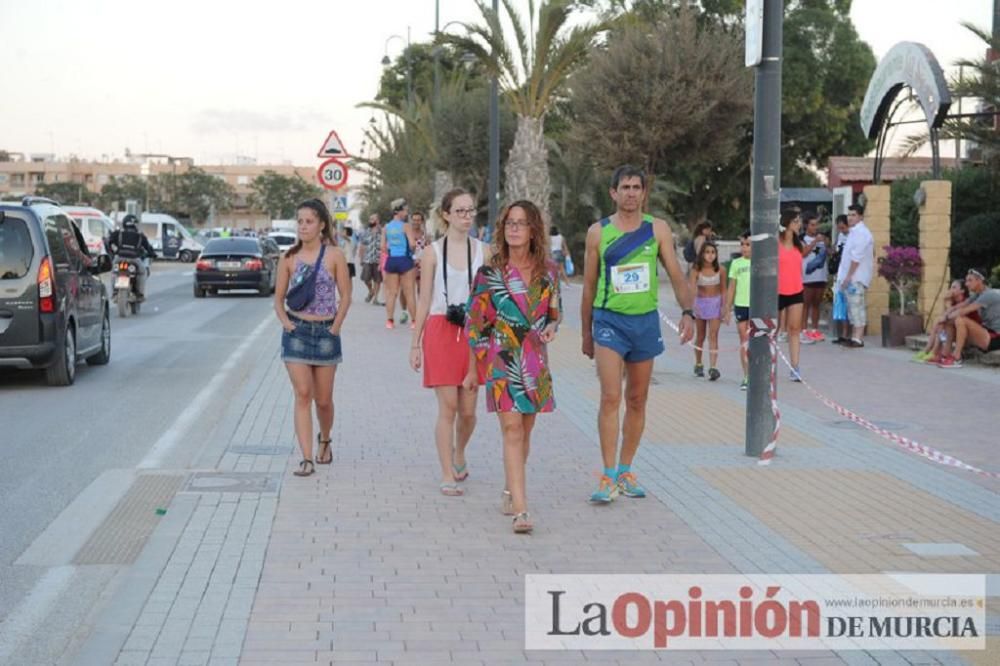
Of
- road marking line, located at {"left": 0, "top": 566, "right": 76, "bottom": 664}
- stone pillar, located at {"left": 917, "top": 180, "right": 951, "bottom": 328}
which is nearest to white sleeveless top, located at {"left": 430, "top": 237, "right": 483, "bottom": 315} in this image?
road marking line, located at {"left": 0, "top": 566, "right": 76, "bottom": 664}

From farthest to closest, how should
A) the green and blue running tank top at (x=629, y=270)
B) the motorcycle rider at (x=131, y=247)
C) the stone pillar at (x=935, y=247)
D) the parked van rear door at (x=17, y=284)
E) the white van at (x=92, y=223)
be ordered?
the white van at (x=92, y=223) < the motorcycle rider at (x=131, y=247) < the stone pillar at (x=935, y=247) < the parked van rear door at (x=17, y=284) < the green and blue running tank top at (x=629, y=270)

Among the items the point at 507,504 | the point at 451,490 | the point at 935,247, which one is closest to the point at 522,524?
the point at 507,504

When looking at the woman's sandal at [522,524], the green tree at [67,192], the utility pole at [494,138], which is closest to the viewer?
the woman's sandal at [522,524]

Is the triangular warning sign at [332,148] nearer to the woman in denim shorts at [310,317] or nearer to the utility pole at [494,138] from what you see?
the utility pole at [494,138]

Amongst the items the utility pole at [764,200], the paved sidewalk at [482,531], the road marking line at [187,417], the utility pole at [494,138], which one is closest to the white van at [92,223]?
the utility pole at [494,138]

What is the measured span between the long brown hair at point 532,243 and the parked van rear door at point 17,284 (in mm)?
7741

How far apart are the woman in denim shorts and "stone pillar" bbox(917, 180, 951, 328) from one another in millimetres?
12164

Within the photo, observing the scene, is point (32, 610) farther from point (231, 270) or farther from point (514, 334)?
point (231, 270)

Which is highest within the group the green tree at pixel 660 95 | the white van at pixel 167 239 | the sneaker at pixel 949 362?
the green tree at pixel 660 95

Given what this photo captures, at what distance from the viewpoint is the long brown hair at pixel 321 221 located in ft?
30.5

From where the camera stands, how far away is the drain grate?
7320 mm

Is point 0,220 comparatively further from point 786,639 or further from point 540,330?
point 786,639

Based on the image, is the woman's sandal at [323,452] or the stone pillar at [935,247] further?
the stone pillar at [935,247]

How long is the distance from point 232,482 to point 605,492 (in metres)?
2.39
